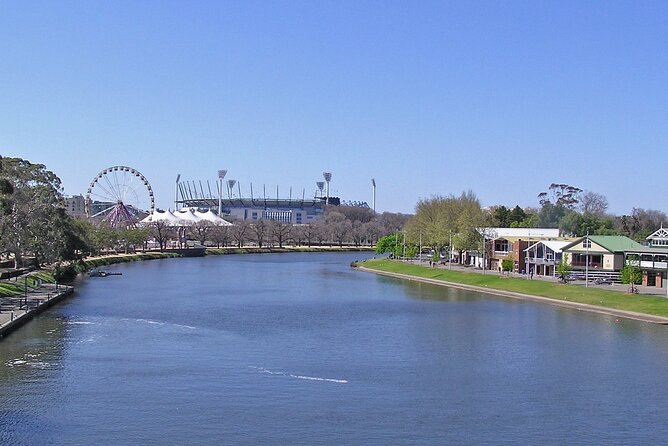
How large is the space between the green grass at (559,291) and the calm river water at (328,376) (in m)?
2.39

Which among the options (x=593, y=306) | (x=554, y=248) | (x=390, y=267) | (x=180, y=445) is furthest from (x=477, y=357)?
(x=390, y=267)

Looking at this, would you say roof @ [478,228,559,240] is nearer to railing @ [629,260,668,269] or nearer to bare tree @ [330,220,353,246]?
railing @ [629,260,668,269]

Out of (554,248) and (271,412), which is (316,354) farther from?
(554,248)

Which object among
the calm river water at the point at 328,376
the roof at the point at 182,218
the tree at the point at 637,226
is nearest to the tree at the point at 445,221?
the tree at the point at 637,226

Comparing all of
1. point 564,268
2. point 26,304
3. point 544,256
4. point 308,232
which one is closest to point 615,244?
point 564,268

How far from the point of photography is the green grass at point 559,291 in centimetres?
4019

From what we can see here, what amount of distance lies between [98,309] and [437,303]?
1884 centimetres

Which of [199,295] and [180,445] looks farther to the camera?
[199,295]

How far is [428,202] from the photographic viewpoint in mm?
88625

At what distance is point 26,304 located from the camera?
1476 inches

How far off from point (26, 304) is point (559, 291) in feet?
96.7

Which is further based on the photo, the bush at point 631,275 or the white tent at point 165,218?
the white tent at point 165,218

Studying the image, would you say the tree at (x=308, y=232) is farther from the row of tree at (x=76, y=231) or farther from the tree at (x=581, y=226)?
the tree at (x=581, y=226)

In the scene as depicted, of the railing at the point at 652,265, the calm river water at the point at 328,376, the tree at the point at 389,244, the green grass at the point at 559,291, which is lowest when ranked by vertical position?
the calm river water at the point at 328,376
